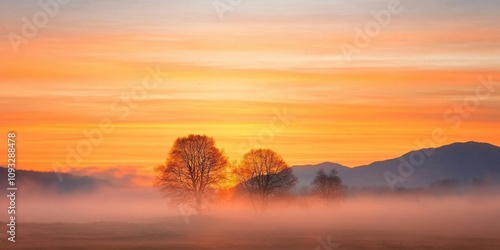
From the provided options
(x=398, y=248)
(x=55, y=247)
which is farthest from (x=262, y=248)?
(x=55, y=247)

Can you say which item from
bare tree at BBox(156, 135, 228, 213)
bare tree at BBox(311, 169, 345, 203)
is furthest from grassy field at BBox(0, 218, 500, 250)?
bare tree at BBox(311, 169, 345, 203)

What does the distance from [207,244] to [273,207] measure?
54358 millimetres

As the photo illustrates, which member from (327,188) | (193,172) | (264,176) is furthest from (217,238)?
(327,188)

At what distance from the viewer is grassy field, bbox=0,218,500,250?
66.5 metres

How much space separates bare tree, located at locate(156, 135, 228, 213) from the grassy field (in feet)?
36.3

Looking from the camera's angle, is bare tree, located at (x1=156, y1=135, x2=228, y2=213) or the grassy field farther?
bare tree, located at (x1=156, y1=135, x2=228, y2=213)

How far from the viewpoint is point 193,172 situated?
10625 cm

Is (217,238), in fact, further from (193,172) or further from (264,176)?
(264,176)

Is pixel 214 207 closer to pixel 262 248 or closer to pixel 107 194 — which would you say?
pixel 262 248

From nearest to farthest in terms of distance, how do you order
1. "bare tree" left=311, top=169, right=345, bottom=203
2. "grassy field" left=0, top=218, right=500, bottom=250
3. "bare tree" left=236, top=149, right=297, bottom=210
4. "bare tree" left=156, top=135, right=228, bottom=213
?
"grassy field" left=0, top=218, right=500, bottom=250 < "bare tree" left=156, top=135, right=228, bottom=213 < "bare tree" left=236, top=149, right=297, bottom=210 < "bare tree" left=311, top=169, right=345, bottom=203

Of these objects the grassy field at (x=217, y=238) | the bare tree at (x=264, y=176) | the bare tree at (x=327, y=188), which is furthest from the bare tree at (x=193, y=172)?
the bare tree at (x=327, y=188)

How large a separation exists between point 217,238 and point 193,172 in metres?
31.2

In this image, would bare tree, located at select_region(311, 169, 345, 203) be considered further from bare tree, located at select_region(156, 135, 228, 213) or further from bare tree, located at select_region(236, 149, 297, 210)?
bare tree, located at select_region(156, 135, 228, 213)

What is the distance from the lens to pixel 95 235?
7919 cm
